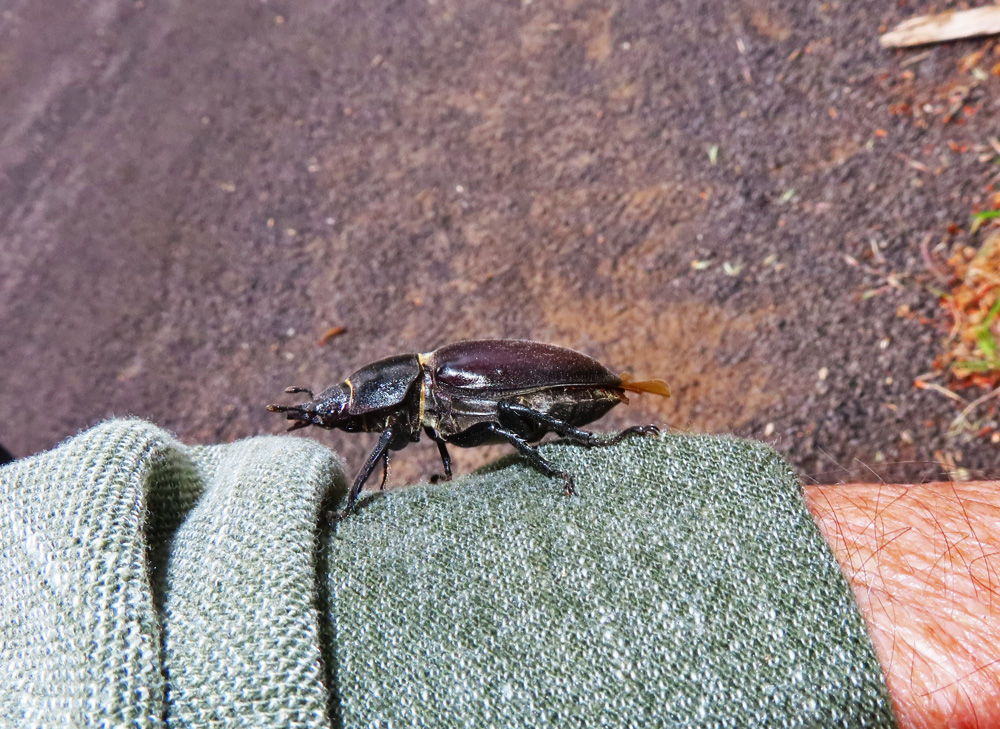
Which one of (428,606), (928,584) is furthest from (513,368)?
(928,584)

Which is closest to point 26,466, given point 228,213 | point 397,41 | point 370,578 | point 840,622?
point 370,578

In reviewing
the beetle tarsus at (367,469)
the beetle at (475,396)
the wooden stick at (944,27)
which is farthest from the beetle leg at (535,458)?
the wooden stick at (944,27)

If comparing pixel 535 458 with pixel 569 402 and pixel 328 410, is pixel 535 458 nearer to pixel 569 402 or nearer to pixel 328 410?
pixel 569 402

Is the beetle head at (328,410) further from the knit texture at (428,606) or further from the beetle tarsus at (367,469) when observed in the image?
the knit texture at (428,606)

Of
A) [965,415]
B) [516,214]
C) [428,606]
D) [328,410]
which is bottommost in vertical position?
[965,415]

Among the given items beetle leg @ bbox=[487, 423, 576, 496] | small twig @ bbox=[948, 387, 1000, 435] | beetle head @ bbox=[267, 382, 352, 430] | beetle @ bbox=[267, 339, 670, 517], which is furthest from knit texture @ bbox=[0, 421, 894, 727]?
small twig @ bbox=[948, 387, 1000, 435]

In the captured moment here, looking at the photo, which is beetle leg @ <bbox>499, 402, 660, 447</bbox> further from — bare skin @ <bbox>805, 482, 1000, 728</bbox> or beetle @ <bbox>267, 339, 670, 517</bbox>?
bare skin @ <bbox>805, 482, 1000, 728</bbox>
